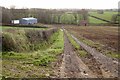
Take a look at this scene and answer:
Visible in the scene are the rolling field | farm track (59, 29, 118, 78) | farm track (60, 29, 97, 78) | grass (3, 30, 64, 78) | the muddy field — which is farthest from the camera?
the muddy field

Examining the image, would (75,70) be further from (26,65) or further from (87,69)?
(26,65)

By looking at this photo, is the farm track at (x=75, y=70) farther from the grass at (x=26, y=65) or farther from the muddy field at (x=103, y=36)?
the muddy field at (x=103, y=36)

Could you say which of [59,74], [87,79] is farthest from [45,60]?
[87,79]

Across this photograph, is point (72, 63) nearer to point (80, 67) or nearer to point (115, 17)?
point (80, 67)

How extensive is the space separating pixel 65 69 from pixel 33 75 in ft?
9.22

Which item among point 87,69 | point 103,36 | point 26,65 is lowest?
point 87,69

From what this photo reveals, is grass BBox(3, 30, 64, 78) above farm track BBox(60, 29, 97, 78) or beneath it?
above

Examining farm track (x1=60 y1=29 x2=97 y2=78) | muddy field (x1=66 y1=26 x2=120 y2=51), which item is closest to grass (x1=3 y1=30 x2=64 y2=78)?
farm track (x1=60 y1=29 x2=97 y2=78)

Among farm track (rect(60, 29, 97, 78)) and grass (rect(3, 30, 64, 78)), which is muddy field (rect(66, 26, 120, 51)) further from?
grass (rect(3, 30, 64, 78))

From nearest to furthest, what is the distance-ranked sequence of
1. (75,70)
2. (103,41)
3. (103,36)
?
(75,70) → (103,41) → (103,36)

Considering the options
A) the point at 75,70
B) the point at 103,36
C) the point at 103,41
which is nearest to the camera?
the point at 75,70

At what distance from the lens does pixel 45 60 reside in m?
16.2

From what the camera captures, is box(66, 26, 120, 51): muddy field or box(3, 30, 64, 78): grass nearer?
box(3, 30, 64, 78): grass

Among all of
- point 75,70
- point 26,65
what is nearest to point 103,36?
point 75,70
